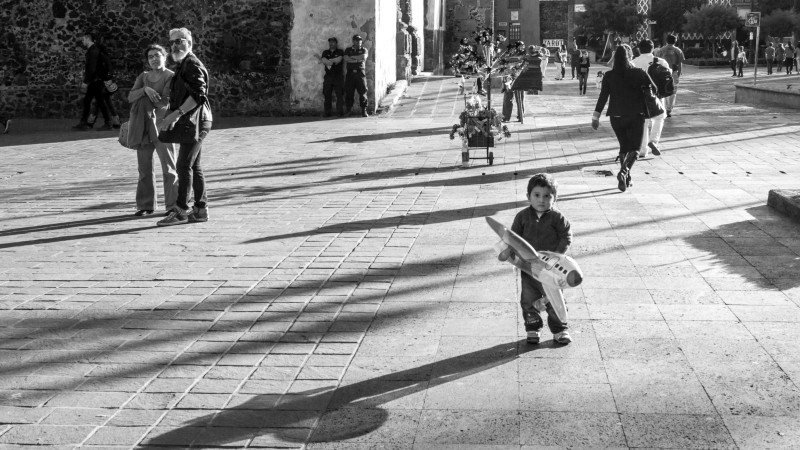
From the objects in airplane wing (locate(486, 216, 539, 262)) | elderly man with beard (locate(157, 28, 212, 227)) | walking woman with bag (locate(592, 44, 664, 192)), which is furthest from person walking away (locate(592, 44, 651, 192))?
airplane wing (locate(486, 216, 539, 262))

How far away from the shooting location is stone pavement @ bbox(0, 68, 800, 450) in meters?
4.73

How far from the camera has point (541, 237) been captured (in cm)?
590

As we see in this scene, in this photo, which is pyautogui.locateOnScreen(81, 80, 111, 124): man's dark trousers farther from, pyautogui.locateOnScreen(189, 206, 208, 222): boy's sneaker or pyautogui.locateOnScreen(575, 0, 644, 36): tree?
pyautogui.locateOnScreen(575, 0, 644, 36): tree

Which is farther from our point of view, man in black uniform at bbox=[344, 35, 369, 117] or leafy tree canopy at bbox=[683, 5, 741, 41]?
leafy tree canopy at bbox=[683, 5, 741, 41]

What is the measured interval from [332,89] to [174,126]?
1242 cm

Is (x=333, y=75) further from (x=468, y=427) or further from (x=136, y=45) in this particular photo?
(x=468, y=427)

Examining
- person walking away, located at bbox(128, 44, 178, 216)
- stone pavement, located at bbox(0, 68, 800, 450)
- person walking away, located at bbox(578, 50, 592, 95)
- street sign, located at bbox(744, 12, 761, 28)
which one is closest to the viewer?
stone pavement, located at bbox(0, 68, 800, 450)

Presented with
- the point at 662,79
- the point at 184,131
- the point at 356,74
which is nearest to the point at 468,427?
the point at 184,131

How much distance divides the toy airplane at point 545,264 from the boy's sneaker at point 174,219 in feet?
15.9

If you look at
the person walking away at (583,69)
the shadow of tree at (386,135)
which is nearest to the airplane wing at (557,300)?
the shadow of tree at (386,135)

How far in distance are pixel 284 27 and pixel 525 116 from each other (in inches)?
202

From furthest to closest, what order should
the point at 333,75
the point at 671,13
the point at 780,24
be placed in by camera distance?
the point at 671,13 < the point at 780,24 < the point at 333,75

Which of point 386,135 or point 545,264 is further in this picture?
point 386,135

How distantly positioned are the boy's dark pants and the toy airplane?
0.04 metres
